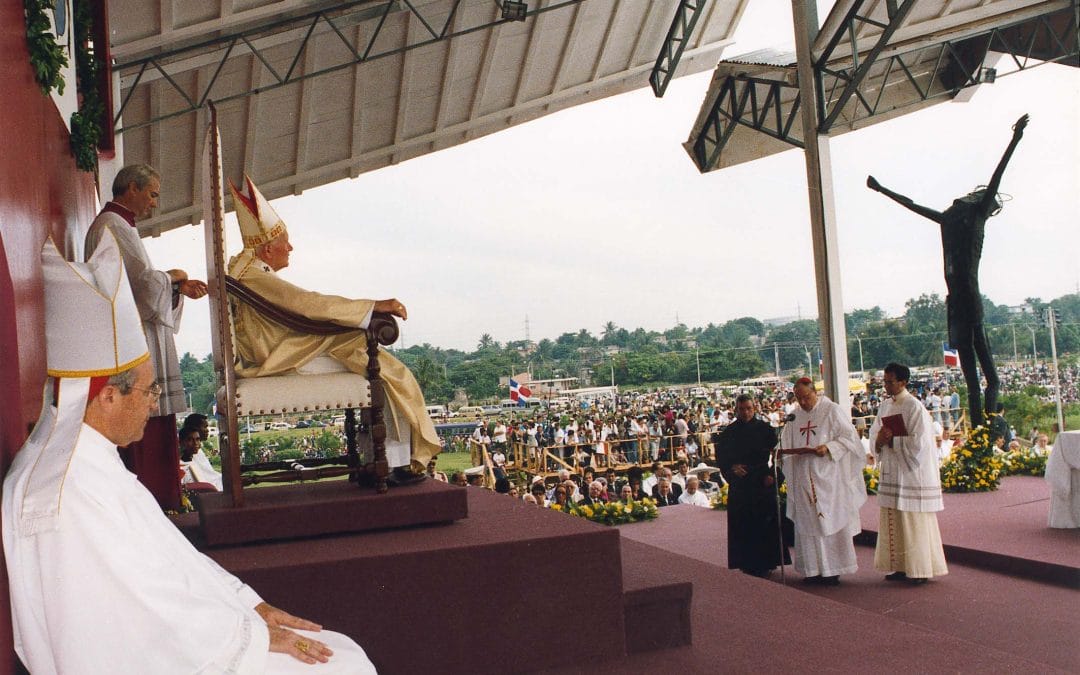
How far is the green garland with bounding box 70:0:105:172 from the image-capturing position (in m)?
3.35

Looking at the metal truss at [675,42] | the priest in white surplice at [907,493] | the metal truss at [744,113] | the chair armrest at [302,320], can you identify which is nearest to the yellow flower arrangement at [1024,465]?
the metal truss at [744,113]

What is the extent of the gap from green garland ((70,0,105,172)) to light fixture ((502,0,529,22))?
5.21 m

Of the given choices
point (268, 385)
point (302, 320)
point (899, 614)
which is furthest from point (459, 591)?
point (899, 614)

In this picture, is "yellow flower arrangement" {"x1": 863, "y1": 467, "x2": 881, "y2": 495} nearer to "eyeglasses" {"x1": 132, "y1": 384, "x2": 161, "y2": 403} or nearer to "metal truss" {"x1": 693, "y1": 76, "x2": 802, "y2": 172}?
"metal truss" {"x1": 693, "y1": 76, "x2": 802, "y2": 172}

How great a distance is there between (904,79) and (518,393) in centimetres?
1042

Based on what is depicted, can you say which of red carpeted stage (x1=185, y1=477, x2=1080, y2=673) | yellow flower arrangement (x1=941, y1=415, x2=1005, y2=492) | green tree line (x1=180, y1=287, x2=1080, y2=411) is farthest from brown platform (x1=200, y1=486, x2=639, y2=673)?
green tree line (x1=180, y1=287, x2=1080, y2=411)

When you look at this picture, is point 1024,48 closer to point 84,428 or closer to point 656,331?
point 84,428

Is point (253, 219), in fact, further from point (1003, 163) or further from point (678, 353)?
point (678, 353)

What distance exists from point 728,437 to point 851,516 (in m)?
0.94

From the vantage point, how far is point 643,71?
12445mm

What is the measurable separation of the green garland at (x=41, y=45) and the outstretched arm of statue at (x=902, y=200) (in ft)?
26.3

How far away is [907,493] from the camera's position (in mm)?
5707

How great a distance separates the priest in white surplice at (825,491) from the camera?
19.4ft

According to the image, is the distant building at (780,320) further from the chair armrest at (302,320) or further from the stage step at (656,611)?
the chair armrest at (302,320)
